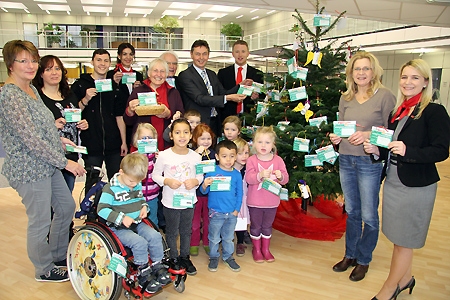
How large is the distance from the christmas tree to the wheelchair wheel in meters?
1.75

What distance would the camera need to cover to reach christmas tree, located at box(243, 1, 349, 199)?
3221 millimetres

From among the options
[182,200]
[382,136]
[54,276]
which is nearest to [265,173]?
[182,200]

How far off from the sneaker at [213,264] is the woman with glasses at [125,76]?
1534 millimetres

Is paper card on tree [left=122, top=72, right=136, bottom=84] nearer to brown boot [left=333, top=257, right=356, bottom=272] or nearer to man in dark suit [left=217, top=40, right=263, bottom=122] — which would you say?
man in dark suit [left=217, top=40, right=263, bottom=122]

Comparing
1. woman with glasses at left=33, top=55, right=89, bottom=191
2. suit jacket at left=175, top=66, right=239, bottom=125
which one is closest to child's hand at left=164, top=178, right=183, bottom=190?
woman with glasses at left=33, top=55, right=89, bottom=191

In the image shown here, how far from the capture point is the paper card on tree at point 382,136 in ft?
7.14

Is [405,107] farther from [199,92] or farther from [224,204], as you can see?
[199,92]

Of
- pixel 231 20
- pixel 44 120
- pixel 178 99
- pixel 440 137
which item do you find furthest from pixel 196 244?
pixel 231 20

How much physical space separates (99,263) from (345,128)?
1975 millimetres

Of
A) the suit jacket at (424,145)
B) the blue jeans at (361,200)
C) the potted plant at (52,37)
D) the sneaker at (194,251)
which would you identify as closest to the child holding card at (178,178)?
the sneaker at (194,251)

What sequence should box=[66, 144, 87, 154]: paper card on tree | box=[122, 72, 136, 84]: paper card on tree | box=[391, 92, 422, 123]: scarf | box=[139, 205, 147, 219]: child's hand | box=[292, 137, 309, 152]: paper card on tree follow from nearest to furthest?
1. box=[391, 92, 422, 123]: scarf
2. box=[139, 205, 147, 219]: child's hand
3. box=[66, 144, 87, 154]: paper card on tree
4. box=[292, 137, 309, 152]: paper card on tree
5. box=[122, 72, 136, 84]: paper card on tree

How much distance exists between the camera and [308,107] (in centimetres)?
334

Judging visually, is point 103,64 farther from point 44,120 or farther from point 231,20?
point 231,20

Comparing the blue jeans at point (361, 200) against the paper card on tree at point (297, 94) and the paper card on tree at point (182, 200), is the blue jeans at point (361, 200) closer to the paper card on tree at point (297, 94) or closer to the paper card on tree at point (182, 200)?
the paper card on tree at point (297, 94)
